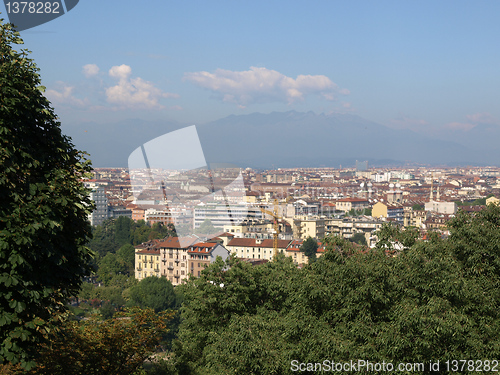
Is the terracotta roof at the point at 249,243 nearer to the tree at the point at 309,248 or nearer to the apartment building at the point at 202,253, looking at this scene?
the tree at the point at 309,248

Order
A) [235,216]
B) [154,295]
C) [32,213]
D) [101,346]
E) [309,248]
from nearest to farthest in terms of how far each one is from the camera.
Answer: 1. [32,213]
2. [101,346]
3. [154,295]
4. [309,248]
5. [235,216]

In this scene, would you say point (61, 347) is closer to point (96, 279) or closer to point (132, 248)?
A: point (96, 279)

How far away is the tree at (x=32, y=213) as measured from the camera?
2814 mm

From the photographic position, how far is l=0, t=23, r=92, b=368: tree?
2814mm

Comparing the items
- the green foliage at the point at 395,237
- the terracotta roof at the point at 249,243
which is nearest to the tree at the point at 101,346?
the green foliage at the point at 395,237

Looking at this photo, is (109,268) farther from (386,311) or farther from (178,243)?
(386,311)

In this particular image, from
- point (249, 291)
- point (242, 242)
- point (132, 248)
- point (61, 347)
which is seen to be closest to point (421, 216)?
point (242, 242)

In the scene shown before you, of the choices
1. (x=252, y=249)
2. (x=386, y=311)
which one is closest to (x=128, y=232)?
(x=252, y=249)

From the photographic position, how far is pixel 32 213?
9.46ft

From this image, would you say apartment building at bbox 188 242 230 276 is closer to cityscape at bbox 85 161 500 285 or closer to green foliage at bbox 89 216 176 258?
cityscape at bbox 85 161 500 285

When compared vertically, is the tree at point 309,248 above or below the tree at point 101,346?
below

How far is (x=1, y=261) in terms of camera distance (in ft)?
9.20

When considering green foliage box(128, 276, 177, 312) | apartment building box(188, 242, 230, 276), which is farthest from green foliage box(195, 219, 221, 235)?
green foliage box(128, 276, 177, 312)

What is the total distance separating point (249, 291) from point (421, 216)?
3998 cm
